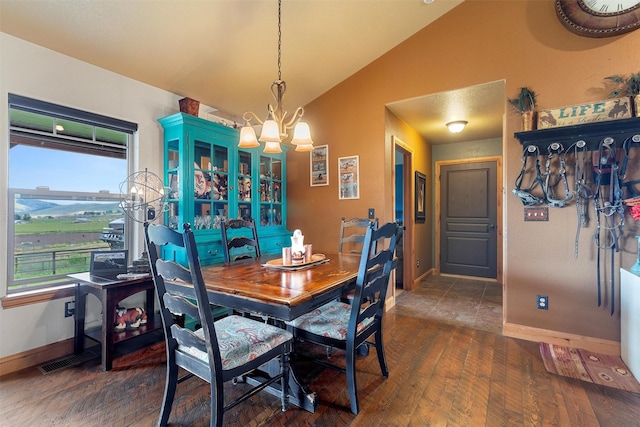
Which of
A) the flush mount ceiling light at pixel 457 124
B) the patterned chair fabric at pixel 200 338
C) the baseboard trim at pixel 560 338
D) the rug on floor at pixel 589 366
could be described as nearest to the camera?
the patterned chair fabric at pixel 200 338

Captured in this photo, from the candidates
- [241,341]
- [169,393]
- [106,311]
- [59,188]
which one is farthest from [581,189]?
[59,188]

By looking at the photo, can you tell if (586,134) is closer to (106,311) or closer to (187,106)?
(187,106)

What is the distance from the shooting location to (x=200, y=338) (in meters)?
1.47

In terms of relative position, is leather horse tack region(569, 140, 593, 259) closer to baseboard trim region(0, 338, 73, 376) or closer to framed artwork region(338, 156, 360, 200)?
framed artwork region(338, 156, 360, 200)

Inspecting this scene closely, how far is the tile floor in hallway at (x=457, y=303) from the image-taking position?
308cm

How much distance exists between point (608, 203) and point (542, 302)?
946mm

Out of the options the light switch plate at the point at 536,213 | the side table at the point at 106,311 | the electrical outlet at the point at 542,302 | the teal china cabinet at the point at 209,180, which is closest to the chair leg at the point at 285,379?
the side table at the point at 106,311

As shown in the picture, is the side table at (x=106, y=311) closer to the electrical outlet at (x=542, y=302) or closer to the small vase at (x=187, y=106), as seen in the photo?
the small vase at (x=187, y=106)

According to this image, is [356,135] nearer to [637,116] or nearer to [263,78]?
[263,78]

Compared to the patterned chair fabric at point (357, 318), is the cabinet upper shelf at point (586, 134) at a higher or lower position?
higher

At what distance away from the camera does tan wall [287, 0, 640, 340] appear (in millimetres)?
2398

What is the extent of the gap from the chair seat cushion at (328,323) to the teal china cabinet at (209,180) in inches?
56.2

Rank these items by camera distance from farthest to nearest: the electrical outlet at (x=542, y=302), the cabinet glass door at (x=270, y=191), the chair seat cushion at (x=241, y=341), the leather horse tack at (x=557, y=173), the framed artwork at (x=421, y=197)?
the framed artwork at (x=421, y=197) → the cabinet glass door at (x=270, y=191) → the electrical outlet at (x=542, y=302) → the leather horse tack at (x=557, y=173) → the chair seat cushion at (x=241, y=341)

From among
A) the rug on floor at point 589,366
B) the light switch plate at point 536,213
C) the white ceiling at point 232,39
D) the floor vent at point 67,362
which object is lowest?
the rug on floor at point 589,366
